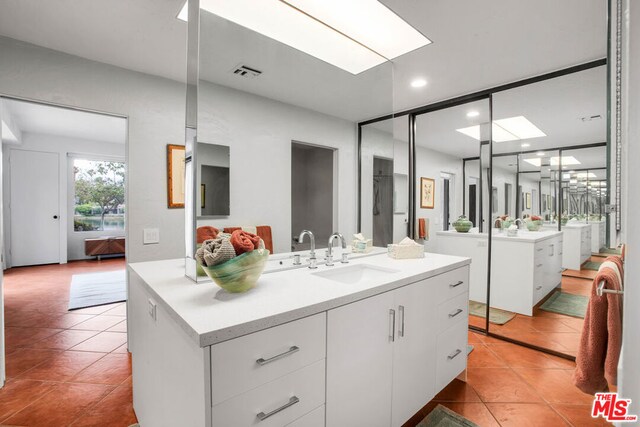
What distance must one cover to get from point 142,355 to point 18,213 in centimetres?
659

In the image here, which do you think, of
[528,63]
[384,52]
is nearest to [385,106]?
[384,52]

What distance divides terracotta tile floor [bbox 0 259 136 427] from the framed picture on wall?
378cm

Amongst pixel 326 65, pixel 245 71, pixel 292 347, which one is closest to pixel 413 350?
pixel 292 347

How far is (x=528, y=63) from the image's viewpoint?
2311 mm

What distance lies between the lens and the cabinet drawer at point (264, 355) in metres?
0.84

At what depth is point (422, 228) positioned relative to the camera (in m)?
3.93

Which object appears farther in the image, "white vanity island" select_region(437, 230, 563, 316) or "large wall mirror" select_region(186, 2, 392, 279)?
"white vanity island" select_region(437, 230, 563, 316)

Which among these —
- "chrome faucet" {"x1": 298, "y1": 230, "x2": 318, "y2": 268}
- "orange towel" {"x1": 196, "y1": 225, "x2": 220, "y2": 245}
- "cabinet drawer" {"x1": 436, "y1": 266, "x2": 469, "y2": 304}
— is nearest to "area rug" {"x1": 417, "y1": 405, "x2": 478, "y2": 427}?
"cabinet drawer" {"x1": 436, "y1": 266, "x2": 469, "y2": 304}

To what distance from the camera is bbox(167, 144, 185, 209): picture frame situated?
2.49 meters

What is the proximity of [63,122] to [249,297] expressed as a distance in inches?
234

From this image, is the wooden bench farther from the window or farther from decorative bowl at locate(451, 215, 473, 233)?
decorative bowl at locate(451, 215, 473, 233)

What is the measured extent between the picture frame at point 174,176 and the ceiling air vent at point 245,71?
121 cm

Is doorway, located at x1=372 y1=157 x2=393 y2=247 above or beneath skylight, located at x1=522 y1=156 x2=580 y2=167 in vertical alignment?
beneath

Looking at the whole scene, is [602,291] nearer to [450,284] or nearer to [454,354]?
[450,284]
